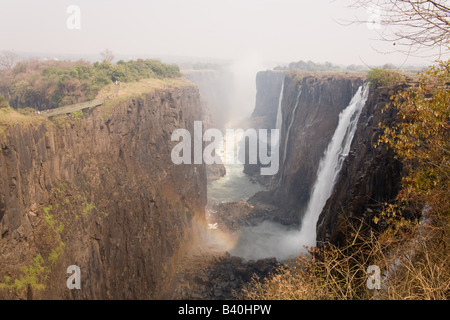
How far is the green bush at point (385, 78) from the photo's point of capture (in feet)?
71.9

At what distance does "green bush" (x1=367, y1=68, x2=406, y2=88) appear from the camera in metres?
21.9

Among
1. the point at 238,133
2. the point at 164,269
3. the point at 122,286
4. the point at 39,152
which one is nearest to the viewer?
the point at 39,152

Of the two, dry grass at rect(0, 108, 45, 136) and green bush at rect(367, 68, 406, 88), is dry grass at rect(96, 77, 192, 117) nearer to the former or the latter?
dry grass at rect(0, 108, 45, 136)

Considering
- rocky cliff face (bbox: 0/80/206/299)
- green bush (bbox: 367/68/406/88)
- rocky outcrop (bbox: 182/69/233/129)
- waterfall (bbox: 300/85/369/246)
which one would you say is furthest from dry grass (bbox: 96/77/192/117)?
rocky outcrop (bbox: 182/69/233/129)

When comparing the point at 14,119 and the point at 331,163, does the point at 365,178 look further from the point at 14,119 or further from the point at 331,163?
the point at 14,119

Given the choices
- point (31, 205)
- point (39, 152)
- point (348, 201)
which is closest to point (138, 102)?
point (39, 152)

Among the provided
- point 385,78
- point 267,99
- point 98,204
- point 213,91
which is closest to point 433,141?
point 385,78

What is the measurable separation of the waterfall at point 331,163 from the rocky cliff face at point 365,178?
2768 mm

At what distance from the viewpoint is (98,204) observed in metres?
20.7

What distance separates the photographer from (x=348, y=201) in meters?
19.5
